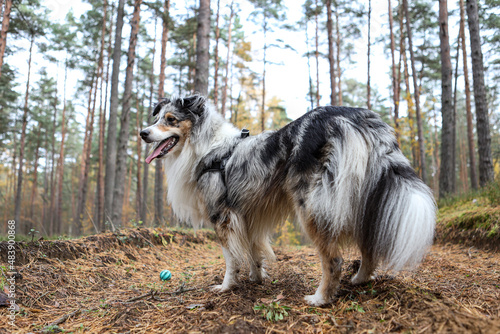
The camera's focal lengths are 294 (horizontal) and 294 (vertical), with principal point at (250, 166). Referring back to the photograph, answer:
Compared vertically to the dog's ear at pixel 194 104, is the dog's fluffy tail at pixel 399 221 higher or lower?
lower

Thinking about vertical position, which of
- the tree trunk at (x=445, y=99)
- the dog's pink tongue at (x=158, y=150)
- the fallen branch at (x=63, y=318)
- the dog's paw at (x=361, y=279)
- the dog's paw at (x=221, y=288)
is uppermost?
the tree trunk at (x=445, y=99)

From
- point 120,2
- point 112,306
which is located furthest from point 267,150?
point 120,2

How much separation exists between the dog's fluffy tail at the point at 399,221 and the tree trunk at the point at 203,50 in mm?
5676

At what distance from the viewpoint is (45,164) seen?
30.7 m

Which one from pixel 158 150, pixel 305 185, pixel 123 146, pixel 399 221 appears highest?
pixel 123 146

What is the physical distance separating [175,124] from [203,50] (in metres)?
4.69

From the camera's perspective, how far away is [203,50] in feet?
24.2

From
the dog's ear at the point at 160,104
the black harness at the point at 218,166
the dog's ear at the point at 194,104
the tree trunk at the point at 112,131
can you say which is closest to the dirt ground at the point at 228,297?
the black harness at the point at 218,166

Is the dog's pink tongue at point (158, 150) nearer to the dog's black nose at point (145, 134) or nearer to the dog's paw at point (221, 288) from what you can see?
the dog's black nose at point (145, 134)

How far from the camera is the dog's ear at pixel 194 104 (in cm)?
344

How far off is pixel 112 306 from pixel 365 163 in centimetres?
253

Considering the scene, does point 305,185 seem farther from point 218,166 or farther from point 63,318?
point 63,318

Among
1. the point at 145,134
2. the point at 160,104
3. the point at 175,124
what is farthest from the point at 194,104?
the point at 145,134

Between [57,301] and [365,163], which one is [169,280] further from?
[365,163]
